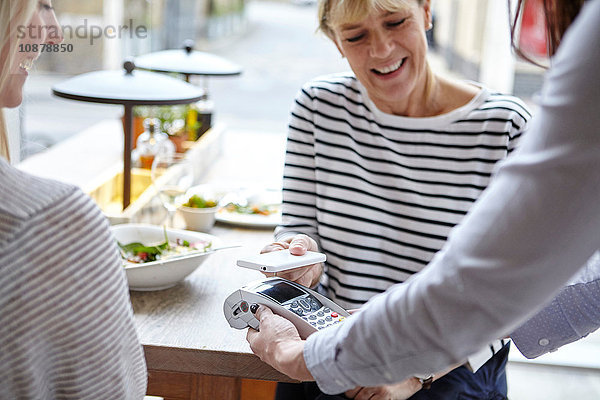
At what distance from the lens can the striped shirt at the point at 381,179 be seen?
1472 mm

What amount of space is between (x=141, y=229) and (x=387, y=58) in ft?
2.19

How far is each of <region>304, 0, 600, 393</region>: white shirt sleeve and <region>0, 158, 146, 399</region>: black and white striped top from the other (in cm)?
30

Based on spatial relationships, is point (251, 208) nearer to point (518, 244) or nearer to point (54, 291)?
point (54, 291)

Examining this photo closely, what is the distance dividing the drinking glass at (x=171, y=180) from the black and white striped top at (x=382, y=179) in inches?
14.9

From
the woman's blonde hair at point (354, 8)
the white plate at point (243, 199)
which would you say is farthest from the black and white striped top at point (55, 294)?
the white plate at point (243, 199)

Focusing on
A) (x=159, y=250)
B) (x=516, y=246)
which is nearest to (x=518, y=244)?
(x=516, y=246)

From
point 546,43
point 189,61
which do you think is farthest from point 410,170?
point 189,61

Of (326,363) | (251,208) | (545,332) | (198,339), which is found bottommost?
(251,208)

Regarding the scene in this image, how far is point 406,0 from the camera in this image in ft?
4.63

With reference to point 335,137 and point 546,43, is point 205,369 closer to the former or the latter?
point 335,137

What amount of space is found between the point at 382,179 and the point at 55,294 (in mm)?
903

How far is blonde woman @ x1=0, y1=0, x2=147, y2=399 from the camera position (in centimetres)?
73

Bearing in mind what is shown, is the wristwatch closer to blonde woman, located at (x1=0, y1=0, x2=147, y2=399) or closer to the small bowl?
blonde woman, located at (x1=0, y1=0, x2=147, y2=399)

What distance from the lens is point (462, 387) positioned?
4.33ft
